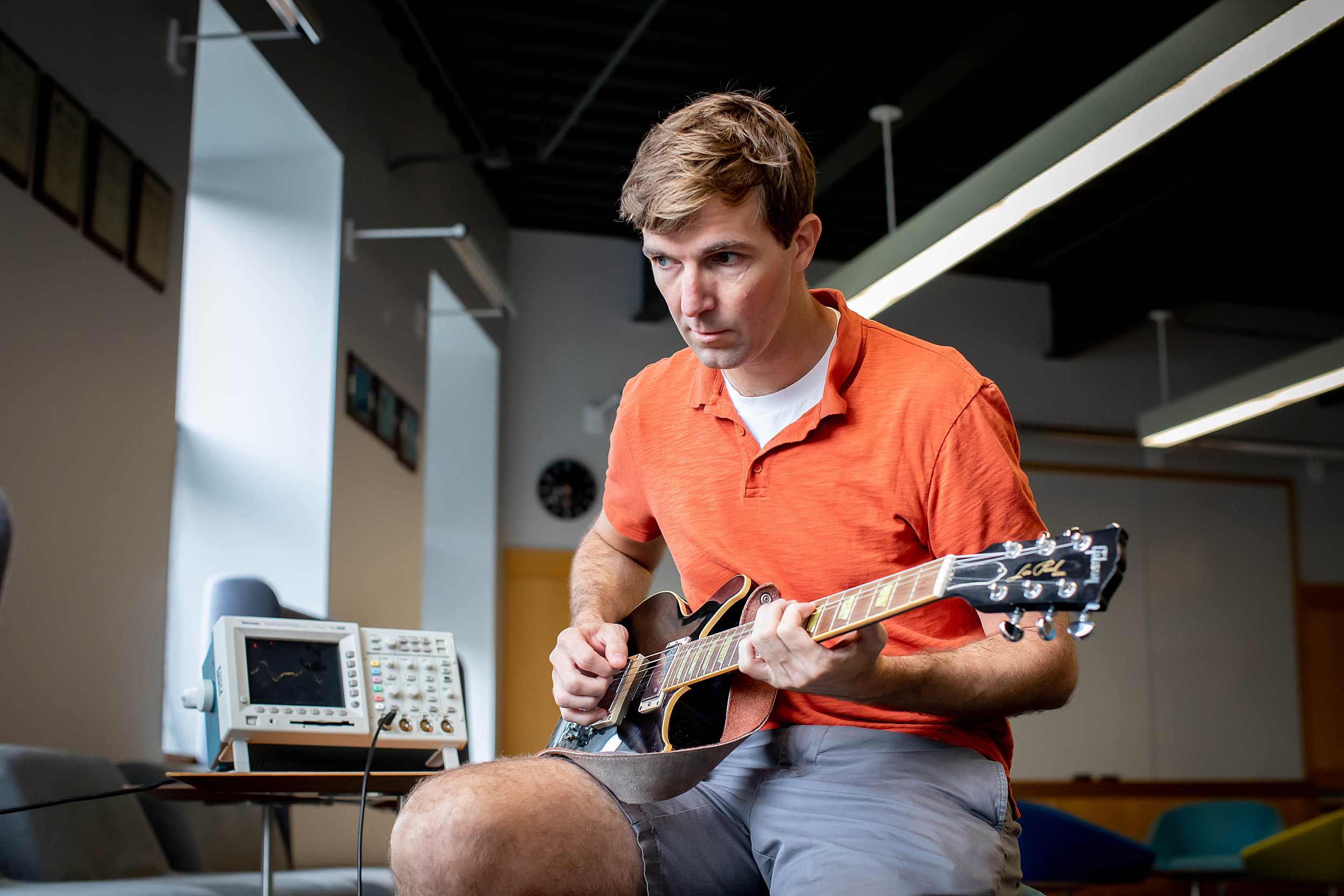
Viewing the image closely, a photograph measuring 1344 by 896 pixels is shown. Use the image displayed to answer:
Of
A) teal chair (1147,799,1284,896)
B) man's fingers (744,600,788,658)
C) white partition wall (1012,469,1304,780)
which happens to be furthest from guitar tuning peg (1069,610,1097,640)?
white partition wall (1012,469,1304,780)

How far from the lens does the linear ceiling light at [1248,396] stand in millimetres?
5383

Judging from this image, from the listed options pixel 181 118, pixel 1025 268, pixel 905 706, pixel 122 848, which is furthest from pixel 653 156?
pixel 1025 268

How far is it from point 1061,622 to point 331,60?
419 centimetres

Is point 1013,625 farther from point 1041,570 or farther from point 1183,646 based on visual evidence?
point 1183,646

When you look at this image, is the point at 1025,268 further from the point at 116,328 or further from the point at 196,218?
the point at 116,328

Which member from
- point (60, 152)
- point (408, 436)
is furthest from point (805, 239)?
point (408, 436)

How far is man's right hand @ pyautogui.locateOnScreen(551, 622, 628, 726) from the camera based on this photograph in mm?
1527

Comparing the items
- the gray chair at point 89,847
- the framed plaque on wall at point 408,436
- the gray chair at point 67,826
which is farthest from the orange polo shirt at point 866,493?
the framed plaque on wall at point 408,436

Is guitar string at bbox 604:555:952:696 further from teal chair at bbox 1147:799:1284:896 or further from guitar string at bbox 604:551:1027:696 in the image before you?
teal chair at bbox 1147:799:1284:896

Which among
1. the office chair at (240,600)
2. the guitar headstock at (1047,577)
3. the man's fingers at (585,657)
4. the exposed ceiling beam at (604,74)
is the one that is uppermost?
the exposed ceiling beam at (604,74)

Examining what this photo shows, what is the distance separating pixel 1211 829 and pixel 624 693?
6088 millimetres

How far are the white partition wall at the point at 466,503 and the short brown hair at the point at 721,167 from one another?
18.3 ft

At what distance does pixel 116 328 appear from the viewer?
10.2 ft

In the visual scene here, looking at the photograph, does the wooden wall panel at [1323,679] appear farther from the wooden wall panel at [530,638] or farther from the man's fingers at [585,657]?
the man's fingers at [585,657]
